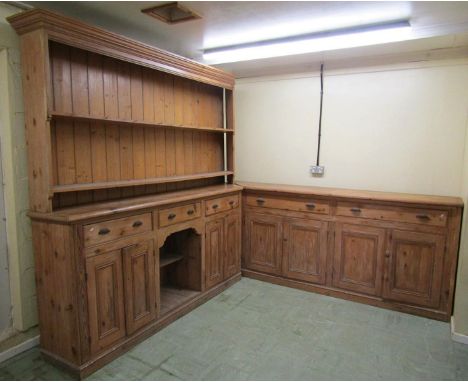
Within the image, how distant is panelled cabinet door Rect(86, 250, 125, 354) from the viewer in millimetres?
2172

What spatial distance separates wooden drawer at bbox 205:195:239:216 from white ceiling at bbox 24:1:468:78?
4.62 feet

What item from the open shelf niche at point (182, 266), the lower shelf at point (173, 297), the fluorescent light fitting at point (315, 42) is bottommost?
the lower shelf at point (173, 297)

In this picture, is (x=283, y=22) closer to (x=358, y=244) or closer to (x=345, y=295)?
(x=358, y=244)

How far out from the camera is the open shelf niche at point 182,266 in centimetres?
309

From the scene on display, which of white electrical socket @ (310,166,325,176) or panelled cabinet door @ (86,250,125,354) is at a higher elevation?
white electrical socket @ (310,166,325,176)

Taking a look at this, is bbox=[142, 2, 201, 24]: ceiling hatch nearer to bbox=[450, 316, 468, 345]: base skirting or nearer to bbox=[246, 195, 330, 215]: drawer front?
bbox=[246, 195, 330, 215]: drawer front

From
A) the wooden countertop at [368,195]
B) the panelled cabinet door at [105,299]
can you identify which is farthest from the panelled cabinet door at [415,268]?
the panelled cabinet door at [105,299]

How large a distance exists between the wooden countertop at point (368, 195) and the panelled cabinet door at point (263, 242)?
0.29 m

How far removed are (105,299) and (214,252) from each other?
121cm

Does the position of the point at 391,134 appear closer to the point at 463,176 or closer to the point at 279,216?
the point at 463,176

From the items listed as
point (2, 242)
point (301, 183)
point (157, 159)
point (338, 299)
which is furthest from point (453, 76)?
point (2, 242)

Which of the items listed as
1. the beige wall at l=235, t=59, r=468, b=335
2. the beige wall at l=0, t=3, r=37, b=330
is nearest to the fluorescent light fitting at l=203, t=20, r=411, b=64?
the beige wall at l=235, t=59, r=468, b=335

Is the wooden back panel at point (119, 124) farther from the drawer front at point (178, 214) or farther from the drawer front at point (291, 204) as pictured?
the drawer front at point (291, 204)

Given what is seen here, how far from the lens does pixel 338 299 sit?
10.6ft
